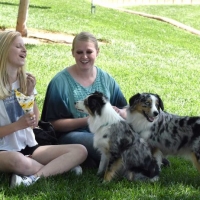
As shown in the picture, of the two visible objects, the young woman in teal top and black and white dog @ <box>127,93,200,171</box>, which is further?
the young woman in teal top

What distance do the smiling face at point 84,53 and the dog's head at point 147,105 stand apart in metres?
0.68

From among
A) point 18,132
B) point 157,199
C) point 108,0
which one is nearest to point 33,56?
point 18,132

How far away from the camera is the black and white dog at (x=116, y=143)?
5.27 metres

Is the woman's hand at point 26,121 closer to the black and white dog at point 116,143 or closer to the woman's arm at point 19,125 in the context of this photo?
the woman's arm at point 19,125

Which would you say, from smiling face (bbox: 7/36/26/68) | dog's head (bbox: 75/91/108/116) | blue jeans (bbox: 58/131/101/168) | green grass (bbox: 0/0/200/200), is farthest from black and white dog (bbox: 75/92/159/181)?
smiling face (bbox: 7/36/26/68)

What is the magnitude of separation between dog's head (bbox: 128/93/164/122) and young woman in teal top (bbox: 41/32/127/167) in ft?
0.84

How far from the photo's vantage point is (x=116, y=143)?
5.28m

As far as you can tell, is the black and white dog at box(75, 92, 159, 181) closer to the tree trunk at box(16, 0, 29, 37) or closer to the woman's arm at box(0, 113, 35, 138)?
the woman's arm at box(0, 113, 35, 138)

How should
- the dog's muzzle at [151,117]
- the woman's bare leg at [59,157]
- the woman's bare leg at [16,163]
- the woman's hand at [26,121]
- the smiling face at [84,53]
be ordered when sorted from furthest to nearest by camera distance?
1. the smiling face at [84,53]
2. the dog's muzzle at [151,117]
3. the woman's bare leg at [59,157]
4. the woman's bare leg at [16,163]
5. the woman's hand at [26,121]

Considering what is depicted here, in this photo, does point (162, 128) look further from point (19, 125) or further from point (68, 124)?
point (19, 125)

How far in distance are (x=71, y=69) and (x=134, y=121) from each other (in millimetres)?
986

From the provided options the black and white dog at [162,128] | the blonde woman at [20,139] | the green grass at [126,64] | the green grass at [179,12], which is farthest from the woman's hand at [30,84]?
the green grass at [179,12]

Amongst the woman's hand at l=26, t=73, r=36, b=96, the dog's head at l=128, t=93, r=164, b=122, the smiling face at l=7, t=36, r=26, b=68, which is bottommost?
the dog's head at l=128, t=93, r=164, b=122

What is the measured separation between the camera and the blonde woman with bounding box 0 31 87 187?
5004 millimetres
